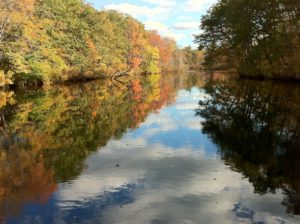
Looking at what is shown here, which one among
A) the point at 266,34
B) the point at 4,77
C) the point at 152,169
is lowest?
the point at 152,169

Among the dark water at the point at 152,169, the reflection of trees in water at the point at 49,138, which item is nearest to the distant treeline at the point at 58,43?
the reflection of trees in water at the point at 49,138

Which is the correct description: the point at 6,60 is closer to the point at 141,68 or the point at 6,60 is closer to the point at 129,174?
the point at 129,174

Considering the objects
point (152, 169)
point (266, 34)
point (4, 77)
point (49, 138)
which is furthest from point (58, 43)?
point (152, 169)

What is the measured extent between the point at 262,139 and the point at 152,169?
665 cm

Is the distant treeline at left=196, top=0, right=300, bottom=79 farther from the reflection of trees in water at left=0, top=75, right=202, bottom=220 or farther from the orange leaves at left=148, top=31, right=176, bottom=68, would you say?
the orange leaves at left=148, top=31, right=176, bottom=68

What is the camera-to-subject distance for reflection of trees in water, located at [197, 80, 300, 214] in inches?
474

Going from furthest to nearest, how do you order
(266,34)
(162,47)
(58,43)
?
(162,47), (58,43), (266,34)

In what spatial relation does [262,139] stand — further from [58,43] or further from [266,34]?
[58,43]

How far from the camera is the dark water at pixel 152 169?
9.66 metres

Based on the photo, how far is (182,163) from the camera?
47.3ft

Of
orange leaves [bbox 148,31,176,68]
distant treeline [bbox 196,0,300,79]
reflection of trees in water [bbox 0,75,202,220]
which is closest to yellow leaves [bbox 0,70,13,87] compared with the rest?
reflection of trees in water [bbox 0,75,202,220]

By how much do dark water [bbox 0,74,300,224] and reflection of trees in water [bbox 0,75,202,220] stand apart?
46 mm

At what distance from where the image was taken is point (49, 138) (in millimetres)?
19688

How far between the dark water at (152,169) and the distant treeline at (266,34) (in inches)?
1034
